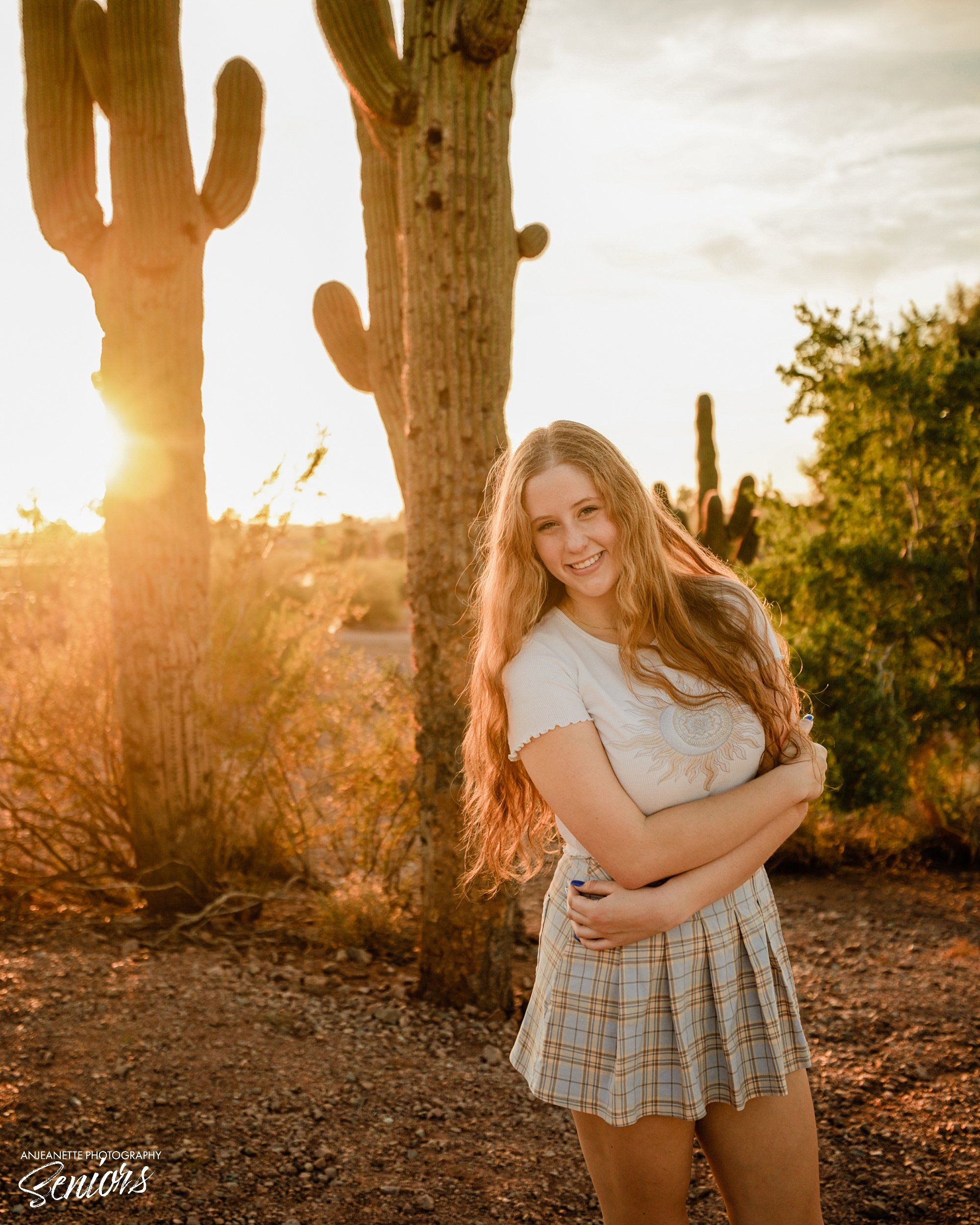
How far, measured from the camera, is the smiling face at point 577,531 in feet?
6.13

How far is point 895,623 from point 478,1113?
3679 millimetres

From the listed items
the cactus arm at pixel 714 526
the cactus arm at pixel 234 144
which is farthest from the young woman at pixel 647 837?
the cactus arm at pixel 714 526

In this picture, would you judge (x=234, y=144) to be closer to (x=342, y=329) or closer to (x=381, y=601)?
(x=342, y=329)

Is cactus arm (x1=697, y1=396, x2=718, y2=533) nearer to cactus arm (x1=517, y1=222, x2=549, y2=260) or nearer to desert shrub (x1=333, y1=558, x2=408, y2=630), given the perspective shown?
cactus arm (x1=517, y1=222, x2=549, y2=260)

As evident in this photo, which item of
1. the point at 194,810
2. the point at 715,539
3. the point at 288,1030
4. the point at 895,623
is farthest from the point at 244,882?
the point at 715,539

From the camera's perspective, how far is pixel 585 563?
1875mm

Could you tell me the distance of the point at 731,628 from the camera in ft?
6.21

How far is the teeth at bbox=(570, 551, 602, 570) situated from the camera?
1875mm

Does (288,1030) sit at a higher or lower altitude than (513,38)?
lower

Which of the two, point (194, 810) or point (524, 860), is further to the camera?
point (194, 810)

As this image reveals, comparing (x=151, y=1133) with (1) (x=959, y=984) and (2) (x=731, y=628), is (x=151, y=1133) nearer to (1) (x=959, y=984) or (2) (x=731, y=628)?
(2) (x=731, y=628)

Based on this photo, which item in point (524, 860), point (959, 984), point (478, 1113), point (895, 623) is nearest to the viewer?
point (524, 860)

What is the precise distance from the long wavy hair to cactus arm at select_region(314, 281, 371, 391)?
3.56 m

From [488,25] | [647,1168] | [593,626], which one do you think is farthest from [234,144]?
[647,1168]
